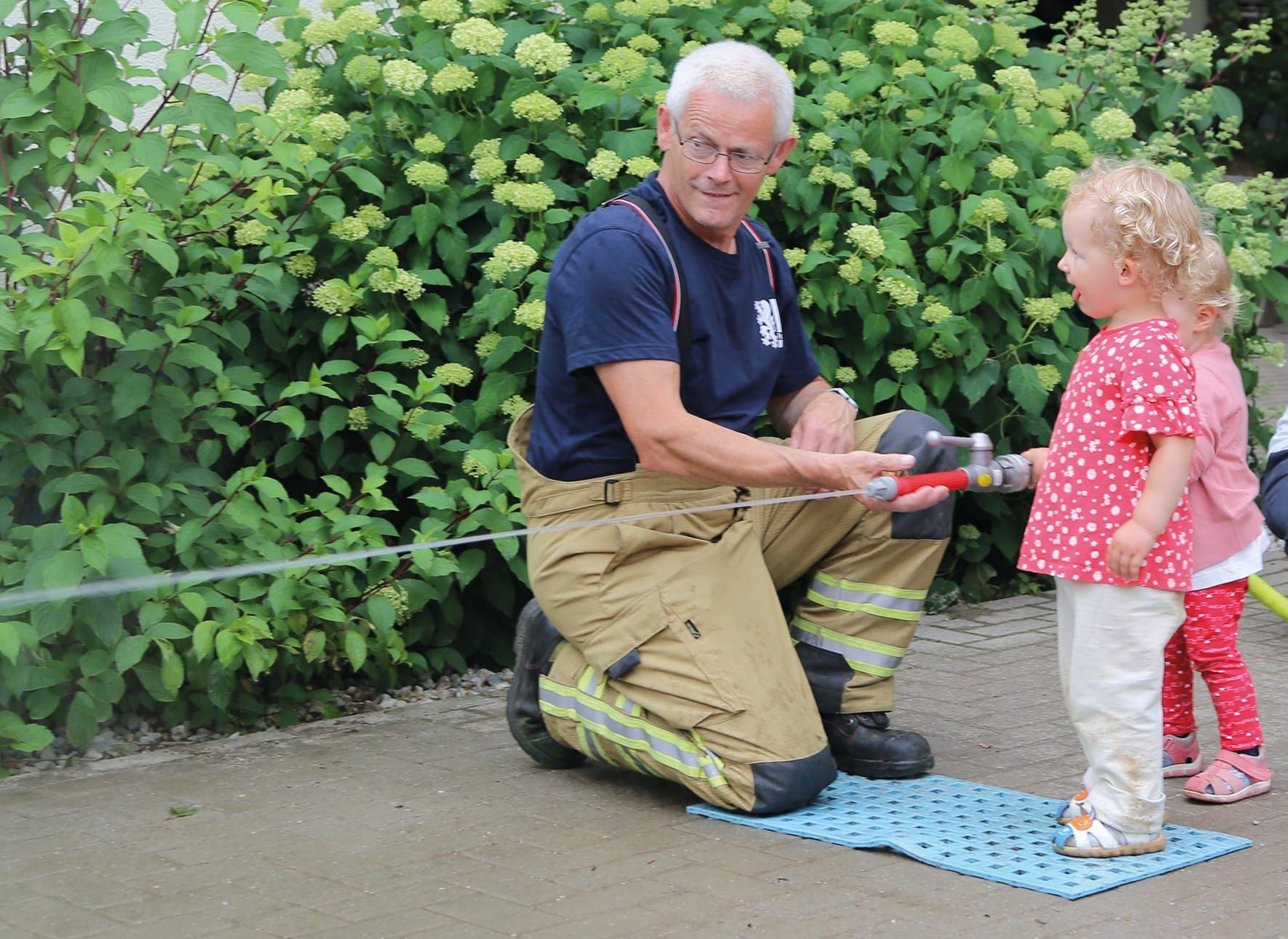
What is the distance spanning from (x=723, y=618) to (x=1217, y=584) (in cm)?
121

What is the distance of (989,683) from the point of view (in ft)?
16.4

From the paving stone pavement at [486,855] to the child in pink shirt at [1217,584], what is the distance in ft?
0.31

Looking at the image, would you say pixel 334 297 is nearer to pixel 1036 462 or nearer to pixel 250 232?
pixel 250 232

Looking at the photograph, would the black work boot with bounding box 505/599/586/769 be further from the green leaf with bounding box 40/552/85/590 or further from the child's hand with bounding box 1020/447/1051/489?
the child's hand with bounding box 1020/447/1051/489

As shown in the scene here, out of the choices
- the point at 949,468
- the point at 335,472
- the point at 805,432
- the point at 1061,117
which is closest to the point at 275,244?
the point at 335,472

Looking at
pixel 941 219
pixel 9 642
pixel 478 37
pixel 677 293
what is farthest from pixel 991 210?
pixel 9 642

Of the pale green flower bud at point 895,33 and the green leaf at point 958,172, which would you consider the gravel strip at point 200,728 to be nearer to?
the green leaf at point 958,172

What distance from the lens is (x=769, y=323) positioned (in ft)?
13.7

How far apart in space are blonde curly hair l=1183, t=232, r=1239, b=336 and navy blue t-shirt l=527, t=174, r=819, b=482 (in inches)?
40.7

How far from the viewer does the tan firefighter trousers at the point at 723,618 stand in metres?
3.75

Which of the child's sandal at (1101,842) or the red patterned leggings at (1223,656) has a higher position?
the red patterned leggings at (1223,656)

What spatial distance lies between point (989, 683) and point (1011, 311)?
141cm

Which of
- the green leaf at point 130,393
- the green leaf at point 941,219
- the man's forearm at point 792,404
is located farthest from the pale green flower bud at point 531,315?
the green leaf at point 941,219

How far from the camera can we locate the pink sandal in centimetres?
385
